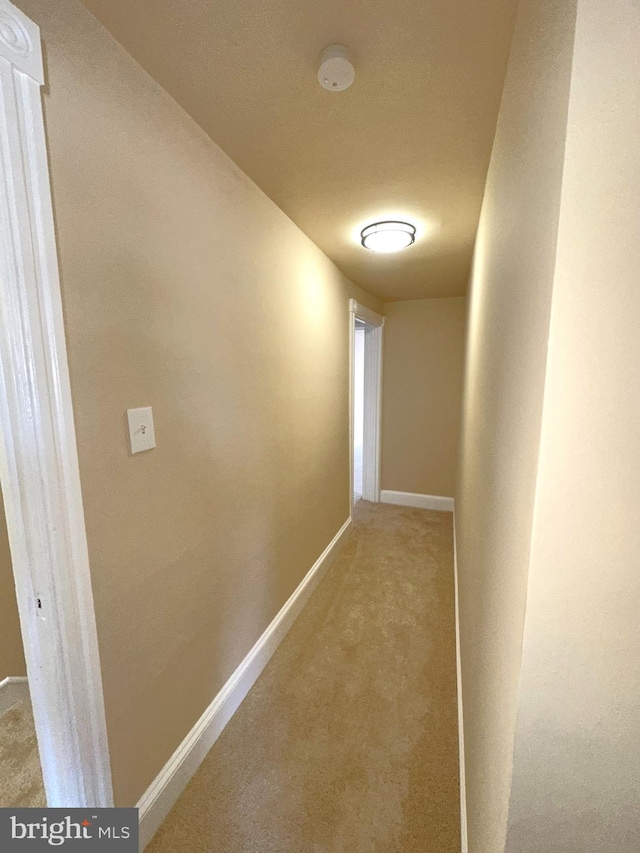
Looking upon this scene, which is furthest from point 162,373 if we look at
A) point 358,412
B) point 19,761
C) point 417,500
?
point 358,412

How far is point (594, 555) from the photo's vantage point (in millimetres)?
493

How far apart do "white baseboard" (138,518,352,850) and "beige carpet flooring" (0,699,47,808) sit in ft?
1.35

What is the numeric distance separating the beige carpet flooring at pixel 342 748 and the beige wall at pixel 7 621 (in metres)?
0.99

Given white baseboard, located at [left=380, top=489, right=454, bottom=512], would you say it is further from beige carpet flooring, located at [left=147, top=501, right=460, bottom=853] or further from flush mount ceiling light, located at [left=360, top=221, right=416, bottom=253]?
flush mount ceiling light, located at [left=360, top=221, right=416, bottom=253]

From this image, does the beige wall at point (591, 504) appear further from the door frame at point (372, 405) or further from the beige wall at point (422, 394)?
the beige wall at point (422, 394)

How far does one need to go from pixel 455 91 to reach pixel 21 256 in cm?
126

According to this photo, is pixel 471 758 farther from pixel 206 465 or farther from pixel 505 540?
pixel 206 465

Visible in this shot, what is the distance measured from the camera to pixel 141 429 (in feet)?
3.43

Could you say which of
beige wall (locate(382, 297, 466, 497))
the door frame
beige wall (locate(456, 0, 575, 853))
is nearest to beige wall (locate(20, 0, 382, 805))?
beige wall (locate(456, 0, 575, 853))

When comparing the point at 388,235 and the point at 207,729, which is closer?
the point at 207,729

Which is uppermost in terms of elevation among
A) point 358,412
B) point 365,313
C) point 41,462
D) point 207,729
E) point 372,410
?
point 365,313

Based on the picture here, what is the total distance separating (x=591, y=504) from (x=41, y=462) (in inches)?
42.6

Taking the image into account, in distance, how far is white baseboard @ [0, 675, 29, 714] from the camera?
1.53 metres

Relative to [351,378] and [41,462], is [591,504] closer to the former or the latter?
[41,462]
